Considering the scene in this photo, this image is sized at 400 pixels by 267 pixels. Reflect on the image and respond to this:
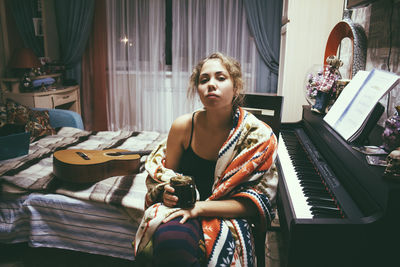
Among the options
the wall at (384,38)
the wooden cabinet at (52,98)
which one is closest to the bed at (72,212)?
the wall at (384,38)

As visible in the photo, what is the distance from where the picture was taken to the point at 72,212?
1676mm

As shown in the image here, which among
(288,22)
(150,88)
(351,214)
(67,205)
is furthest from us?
(150,88)

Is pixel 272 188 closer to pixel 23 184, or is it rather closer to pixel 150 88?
pixel 23 184

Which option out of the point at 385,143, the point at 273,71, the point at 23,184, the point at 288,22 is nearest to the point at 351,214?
the point at 385,143

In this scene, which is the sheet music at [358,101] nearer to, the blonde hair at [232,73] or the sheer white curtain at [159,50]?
the blonde hair at [232,73]

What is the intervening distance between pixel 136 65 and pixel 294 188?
3.68 metres

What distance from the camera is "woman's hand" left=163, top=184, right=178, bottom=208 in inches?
46.6

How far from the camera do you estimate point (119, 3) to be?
432 centimetres

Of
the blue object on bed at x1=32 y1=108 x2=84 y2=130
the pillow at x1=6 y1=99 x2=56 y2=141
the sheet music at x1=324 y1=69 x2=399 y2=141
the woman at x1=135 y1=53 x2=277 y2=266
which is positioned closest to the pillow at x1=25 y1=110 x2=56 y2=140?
the pillow at x1=6 y1=99 x2=56 y2=141

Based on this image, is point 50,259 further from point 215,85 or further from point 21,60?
point 21,60

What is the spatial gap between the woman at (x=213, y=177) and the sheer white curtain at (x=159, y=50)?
2683 millimetres

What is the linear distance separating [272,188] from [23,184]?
1.34 meters

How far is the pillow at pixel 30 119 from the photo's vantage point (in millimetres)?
2650

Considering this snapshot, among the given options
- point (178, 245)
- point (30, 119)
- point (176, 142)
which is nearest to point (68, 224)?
point (176, 142)
